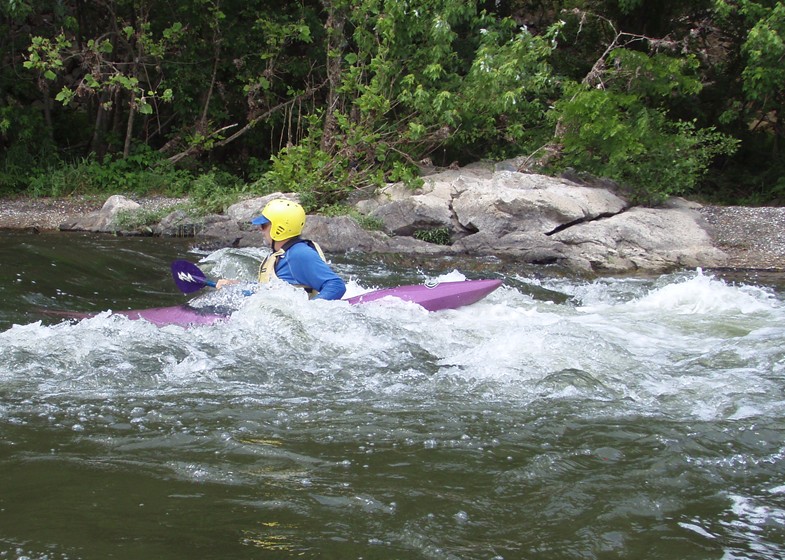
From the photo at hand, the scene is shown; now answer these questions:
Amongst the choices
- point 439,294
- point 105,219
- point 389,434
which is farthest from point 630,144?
point 389,434

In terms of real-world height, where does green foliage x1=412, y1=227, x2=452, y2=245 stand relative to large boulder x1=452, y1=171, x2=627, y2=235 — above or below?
below

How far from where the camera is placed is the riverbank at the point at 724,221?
9297 mm

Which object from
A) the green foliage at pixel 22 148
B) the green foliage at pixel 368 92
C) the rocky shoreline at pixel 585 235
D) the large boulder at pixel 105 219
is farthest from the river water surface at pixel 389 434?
the green foliage at pixel 22 148

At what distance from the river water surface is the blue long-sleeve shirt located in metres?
0.15

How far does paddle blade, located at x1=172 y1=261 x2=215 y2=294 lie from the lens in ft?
20.0

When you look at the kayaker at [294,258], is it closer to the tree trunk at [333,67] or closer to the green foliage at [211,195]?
the green foliage at [211,195]

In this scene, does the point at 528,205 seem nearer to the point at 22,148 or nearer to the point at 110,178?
the point at 110,178

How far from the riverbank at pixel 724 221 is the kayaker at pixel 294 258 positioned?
5.57 meters

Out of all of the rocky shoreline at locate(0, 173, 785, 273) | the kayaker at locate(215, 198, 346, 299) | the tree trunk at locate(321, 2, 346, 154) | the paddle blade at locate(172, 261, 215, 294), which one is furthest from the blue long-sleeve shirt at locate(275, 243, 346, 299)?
the tree trunk at locate(321, 2, 346, 154)

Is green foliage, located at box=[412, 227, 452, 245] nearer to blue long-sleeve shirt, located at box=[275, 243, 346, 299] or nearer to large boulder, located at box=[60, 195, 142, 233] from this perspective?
large boulder, located at box=[60, 195, 142, 233]

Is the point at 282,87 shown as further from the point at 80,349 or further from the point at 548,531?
the point at 548,531

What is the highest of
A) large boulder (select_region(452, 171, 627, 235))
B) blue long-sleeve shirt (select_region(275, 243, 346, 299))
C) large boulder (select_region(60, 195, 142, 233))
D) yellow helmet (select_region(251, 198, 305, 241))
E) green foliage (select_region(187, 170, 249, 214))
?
yellow helmet (select_region(251, 198, 305, 241))

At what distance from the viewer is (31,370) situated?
4.26 meters

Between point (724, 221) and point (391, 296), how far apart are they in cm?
648
